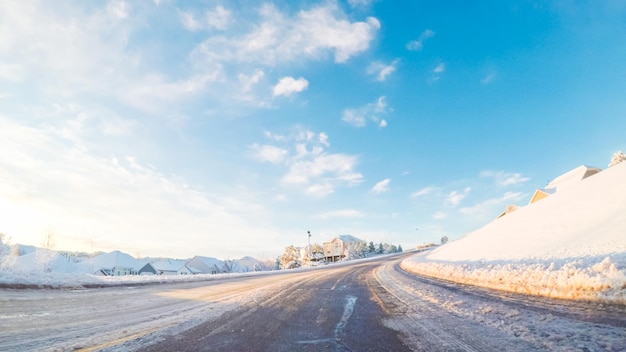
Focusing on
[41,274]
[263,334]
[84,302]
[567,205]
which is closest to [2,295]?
[84,302]

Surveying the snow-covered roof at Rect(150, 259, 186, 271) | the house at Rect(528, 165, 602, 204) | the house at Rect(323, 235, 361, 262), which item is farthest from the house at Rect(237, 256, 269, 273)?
the house at Rect(528, 165, 602, 204)

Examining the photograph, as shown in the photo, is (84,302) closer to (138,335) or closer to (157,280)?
(138,335)

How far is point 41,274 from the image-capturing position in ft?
38.8

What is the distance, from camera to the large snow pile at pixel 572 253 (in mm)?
5406

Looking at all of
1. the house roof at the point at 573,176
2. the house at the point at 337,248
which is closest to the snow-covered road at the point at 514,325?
the house roof at the point at 573,176

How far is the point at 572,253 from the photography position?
27.8 feet

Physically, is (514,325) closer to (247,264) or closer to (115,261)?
(115,261)

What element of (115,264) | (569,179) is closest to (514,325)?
(569,179)

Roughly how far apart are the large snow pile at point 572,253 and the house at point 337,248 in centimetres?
7648

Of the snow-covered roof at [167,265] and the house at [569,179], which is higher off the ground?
the house at [569,179]

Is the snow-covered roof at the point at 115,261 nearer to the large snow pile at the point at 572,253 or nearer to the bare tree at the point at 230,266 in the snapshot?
the bare tree at the point at 230,266

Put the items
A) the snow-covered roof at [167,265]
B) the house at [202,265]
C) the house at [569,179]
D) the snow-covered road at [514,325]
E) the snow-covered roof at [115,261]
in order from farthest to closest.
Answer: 1. the house at [202,265]
2. the snow-covered roof at [167,265]
3. the snow-covered roof at [115,261]
4. the house at [569,179]
5. the snow-covered road at [514,325]

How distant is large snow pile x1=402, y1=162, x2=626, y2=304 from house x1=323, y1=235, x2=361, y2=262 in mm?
76482

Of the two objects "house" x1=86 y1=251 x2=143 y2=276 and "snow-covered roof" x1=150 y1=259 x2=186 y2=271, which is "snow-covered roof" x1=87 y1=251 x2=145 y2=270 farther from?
"snow-covered roof" x1=150 y1=259 x2=186 y2=271
